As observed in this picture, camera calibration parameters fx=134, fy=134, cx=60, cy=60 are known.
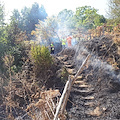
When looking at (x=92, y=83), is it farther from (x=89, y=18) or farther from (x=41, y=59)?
(x=89, y=18)

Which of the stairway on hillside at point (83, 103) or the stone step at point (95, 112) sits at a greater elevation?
the stairway on hillside at point (83, 103)

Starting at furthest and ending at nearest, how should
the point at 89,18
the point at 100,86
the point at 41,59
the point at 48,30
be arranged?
the point at 89,18 → the point at 48,30 → the point at 41,59 → the point at 100,86

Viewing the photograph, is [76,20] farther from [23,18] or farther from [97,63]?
[97,63]

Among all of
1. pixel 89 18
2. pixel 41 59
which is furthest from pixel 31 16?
pixel 41 59

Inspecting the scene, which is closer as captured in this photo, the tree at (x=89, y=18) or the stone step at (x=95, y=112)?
the stone step at (x=95, y=112)

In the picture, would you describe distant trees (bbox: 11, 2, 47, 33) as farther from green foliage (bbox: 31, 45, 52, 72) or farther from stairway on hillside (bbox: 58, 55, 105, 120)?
stairway on hillside (bbox: 58, 55, 105, 120)

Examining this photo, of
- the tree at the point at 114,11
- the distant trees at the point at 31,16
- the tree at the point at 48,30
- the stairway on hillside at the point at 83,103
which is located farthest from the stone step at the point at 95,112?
the distant trees at the point at 31,16

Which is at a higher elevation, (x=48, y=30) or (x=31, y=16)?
(x=31, y=16)

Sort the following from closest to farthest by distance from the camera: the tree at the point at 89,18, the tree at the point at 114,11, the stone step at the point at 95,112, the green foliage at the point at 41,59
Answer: the stone step at the point at 95,112 < the green foliage at the point at 41,59 < the tree at the point at 114,11 < the tree at the point at 89,18

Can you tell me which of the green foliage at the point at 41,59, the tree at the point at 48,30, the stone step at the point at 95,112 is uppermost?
the tree at the point at 48,30

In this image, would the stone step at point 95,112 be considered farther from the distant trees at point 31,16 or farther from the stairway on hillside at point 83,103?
the distant trees at point 31,16

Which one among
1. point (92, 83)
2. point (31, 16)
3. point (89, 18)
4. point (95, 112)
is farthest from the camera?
point (31, 16)

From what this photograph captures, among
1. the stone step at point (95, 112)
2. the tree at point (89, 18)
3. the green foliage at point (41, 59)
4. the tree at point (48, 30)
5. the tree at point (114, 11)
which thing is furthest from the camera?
the tree at point (89, 18)

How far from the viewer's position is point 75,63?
8680mm
